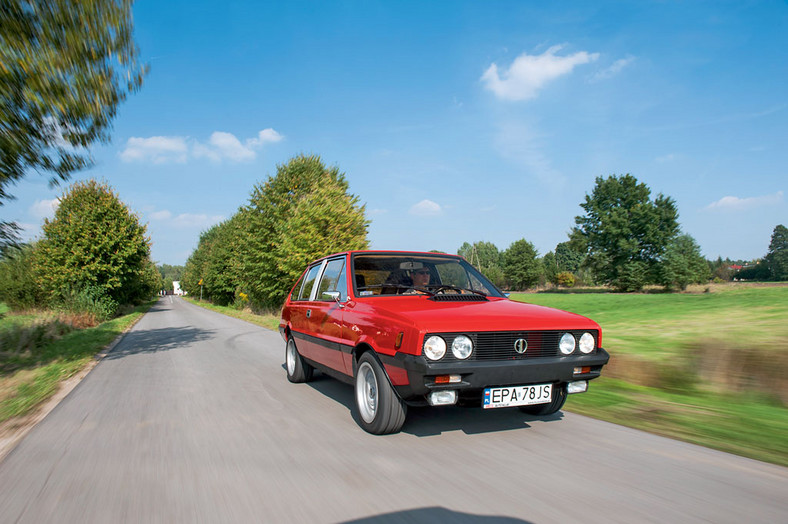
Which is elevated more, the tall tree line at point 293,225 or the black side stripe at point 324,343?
the tall tree line at point 293,225

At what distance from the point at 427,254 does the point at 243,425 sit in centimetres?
273

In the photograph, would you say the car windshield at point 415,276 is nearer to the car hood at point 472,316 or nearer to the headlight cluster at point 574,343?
the car hood at point 472,316

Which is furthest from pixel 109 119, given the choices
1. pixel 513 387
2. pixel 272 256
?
pixel 272 256

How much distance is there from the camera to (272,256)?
2220 centimetres

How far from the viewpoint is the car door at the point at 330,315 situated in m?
4.73

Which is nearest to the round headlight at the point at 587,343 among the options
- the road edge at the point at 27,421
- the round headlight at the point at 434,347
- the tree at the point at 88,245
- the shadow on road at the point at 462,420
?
the shadow on road at the point at 462,420

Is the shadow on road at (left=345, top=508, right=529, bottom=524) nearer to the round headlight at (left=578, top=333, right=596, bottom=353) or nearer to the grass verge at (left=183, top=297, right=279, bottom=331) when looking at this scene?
the round headlight at (left=578, top=333, right=596, bottom=353)

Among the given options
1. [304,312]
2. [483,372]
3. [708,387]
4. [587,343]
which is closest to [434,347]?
[483,372]

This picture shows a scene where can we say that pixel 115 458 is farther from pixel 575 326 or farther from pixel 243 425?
pixel 575 326

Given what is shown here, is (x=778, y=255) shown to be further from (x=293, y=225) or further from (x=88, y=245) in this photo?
(x=88, y=245)

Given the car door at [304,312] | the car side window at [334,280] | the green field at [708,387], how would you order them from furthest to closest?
the car door at [304,312] < the car side window at [334,280] < the green field at [708,387]

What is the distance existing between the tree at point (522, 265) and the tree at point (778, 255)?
124ft

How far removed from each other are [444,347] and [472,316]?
41cm

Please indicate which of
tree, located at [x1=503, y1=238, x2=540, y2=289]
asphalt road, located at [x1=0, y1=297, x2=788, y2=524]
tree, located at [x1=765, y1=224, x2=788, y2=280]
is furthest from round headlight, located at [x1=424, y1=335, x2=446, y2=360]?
tree, located at [x1=765, y1=224, x2=788, y2=280]
